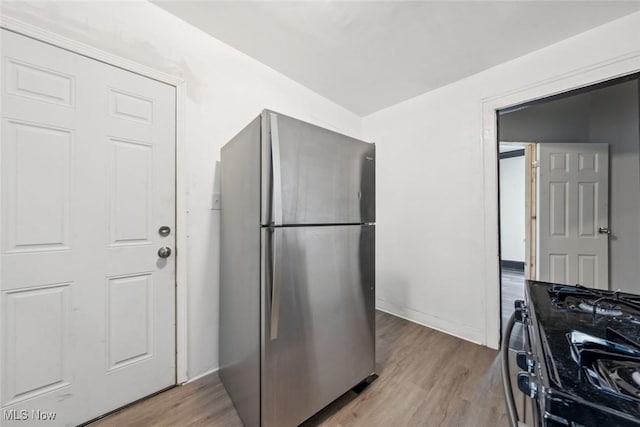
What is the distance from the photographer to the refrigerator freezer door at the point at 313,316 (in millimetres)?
1137

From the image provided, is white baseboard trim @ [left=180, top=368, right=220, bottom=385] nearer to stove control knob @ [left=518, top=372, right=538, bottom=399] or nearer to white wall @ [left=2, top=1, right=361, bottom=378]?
white wall @ [left=2, top=1, right=361, bottom=378]

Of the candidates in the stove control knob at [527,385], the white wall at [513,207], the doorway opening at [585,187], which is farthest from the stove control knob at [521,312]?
the white wall at [513,207]

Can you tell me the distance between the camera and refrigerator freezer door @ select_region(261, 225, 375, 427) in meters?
1.14

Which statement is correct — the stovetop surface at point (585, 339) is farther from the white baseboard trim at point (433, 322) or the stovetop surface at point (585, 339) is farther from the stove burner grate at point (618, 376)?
the white baseboard trim at point (433, 322)

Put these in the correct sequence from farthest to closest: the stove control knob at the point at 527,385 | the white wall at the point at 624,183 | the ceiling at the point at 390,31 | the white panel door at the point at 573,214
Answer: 1. the white panel door at the point at 573,214
2. the white wall at the point at 624,183
3. the ceiling at the point at 390,31
4. the stove control knob at the point at 527,385

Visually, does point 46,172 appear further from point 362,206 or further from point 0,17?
point 362,206

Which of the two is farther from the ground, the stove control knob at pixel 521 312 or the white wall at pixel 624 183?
the white wall at pixel 624 183

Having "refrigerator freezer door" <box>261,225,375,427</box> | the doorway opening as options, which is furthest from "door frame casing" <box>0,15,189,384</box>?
the doorway opening

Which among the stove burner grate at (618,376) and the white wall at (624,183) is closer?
the stove burner grate at (618,376)

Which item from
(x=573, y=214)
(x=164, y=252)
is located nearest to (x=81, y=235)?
(x=164, y=252)

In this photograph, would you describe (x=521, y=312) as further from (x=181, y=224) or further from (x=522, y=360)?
(x=181, y=224)

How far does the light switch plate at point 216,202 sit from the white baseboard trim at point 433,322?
2.16m

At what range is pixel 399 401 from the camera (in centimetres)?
150

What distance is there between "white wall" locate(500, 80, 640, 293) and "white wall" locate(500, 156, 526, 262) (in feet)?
9.03
